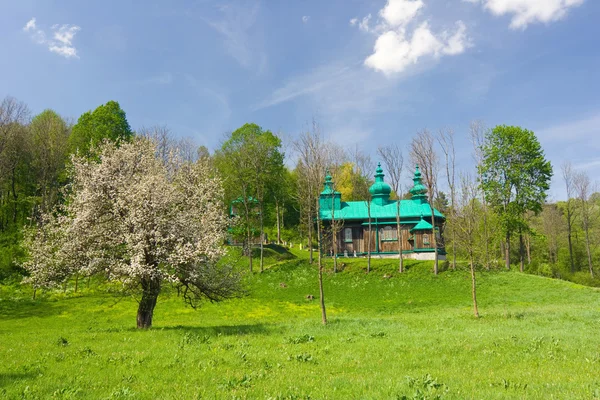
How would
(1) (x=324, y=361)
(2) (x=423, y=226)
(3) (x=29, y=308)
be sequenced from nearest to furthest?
(1) (x=324, y=361)
(3) (x=29, y=308)
(2) (x=423, y=226)

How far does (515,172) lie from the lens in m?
54.3

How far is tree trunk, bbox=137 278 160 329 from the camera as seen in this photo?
866 inches

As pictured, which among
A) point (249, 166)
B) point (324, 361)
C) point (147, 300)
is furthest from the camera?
point (249, 166)

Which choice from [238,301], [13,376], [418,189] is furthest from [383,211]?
[13,376]

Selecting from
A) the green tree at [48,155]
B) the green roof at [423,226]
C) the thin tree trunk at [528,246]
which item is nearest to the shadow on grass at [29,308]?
the green tree at [48,155]

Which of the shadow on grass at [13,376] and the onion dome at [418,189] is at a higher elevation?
the onion dome at [418,189]

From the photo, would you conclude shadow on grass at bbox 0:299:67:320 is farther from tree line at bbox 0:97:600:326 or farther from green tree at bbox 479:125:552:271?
green tree at bbox 479:125:552:271

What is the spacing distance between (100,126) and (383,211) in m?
41.8

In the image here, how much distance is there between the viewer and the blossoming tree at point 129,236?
2072cm

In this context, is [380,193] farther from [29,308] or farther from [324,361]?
[324,361]

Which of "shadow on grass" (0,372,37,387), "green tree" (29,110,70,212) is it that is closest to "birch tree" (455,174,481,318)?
"shadow on grass" (0,372,37,387)

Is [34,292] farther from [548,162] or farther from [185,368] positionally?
[548,162]

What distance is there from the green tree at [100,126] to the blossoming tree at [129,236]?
37.0 metres

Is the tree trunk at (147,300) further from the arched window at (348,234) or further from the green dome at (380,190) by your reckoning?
the green dome at (380,190)
